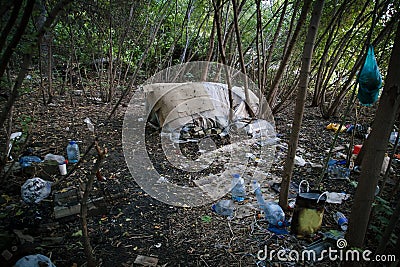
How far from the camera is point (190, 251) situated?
185cm

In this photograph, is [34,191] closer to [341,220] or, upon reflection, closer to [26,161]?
[26,161]

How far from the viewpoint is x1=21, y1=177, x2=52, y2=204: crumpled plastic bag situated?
7.23ft

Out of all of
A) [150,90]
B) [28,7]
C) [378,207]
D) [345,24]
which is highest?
[345,24]

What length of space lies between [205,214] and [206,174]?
29.1 inches

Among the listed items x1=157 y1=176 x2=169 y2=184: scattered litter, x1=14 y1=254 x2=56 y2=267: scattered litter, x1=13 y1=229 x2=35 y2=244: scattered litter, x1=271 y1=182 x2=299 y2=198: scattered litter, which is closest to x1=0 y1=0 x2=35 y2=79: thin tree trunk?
x1=14 y1=254 x2=56 y2=267: scattered litter

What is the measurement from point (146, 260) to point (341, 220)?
1.49m

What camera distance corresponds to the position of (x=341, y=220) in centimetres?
204

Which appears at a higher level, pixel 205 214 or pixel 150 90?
pixel 150 90

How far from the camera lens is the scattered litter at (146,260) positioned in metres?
1.72

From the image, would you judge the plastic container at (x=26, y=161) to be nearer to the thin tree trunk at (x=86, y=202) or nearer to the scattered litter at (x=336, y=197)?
the thin tree trunk at (x=86, y=202)

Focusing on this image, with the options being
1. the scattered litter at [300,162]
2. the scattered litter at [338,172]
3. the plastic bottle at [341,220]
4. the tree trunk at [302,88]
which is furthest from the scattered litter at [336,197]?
the scattered litter at [300,162]

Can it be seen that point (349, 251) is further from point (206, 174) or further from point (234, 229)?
point (206, 174)

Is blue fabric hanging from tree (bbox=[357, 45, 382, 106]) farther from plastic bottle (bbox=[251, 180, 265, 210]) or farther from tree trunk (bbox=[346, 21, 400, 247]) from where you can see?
plastic bottle (bbox=[251, 180, 265, 210])

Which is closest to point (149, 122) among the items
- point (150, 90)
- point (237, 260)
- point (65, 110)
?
point (150, 90)
